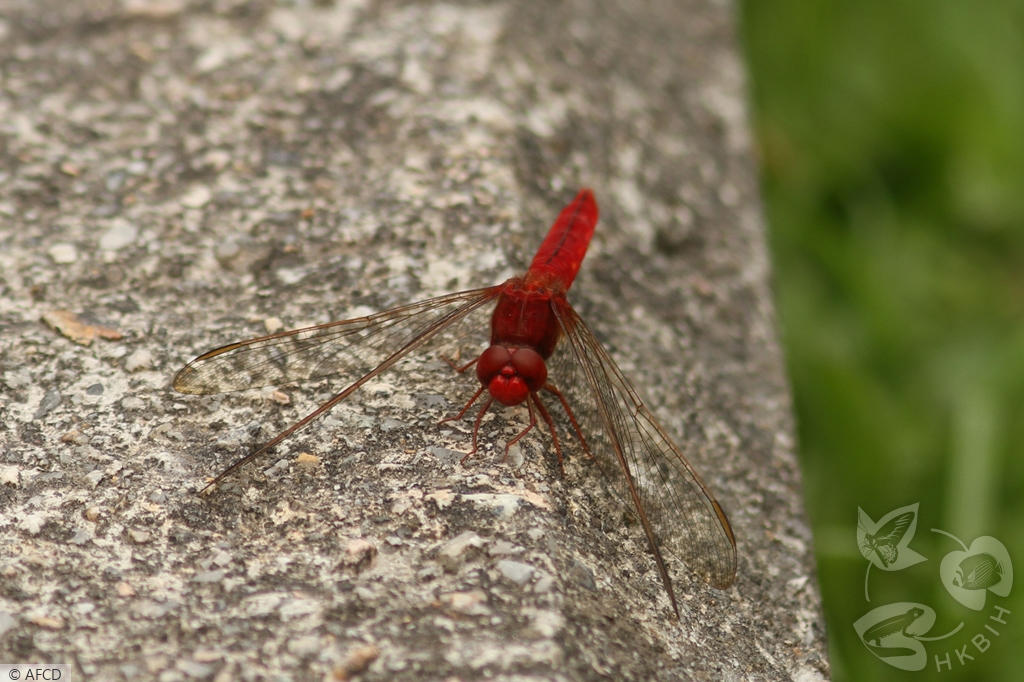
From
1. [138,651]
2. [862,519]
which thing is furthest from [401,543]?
[862,519]

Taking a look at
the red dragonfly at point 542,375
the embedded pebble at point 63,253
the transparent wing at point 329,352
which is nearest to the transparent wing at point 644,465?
the red dragonfly at point 542,375

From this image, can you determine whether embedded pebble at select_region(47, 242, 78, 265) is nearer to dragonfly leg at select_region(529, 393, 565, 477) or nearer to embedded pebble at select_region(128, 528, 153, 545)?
embedded pebble at select_region(128, 528, 153, 545)

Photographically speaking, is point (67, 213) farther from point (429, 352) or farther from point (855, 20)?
point (855, 20)

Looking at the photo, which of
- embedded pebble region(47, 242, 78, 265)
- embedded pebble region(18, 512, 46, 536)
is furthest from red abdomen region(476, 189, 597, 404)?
embedded pebble region(47, 242, 78, 265)

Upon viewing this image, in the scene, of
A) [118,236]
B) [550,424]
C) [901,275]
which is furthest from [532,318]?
[901,275]

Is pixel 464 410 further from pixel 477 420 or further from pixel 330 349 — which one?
pixel 330 349
